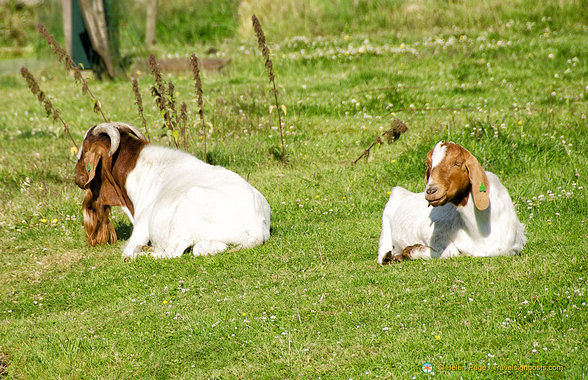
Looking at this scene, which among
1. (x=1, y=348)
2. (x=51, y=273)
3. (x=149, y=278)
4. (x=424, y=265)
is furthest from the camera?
(x=51, y=273)

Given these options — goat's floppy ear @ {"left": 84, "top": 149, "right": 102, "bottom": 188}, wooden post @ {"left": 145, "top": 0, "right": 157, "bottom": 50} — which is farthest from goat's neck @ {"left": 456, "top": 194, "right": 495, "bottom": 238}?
wooden post @ {"left": 145, "top": 0, "right": 157, "bottom": 50}

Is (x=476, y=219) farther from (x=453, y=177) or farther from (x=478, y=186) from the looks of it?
(x=453, y=177)

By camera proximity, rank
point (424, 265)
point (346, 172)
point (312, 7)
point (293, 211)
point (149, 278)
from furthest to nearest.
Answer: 1. point (312, 7)
2. point (346, 172)
3. point (293, 211)
4. point (149, 278)
5. point (424, 265)

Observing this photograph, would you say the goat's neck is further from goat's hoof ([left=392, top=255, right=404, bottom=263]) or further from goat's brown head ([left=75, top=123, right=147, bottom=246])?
goat's brown head ([left=75, top=123, right=147, bottom=246])

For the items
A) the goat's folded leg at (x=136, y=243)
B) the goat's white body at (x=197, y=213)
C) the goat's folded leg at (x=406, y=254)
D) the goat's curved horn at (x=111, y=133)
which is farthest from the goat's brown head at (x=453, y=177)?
the goat's curved horn at (x=111, y=133)

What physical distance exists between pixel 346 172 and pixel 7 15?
26.1 m

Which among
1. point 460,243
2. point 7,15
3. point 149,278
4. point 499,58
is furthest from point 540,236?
point 7,15

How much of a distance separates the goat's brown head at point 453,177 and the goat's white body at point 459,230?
0.28 meters

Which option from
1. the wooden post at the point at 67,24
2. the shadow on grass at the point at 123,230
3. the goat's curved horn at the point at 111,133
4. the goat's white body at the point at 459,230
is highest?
the wooden post at the point at 67,24

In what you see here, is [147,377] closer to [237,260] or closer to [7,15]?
[237,260]

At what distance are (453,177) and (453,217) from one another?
2.61 feet

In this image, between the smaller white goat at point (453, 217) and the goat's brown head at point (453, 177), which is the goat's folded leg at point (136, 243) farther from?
the goat's brown head at point (453, 177)

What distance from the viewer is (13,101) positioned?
18.2 metres

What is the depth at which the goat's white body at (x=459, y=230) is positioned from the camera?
22.9 feet
